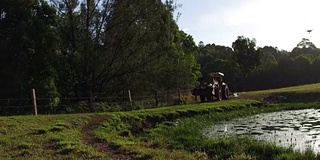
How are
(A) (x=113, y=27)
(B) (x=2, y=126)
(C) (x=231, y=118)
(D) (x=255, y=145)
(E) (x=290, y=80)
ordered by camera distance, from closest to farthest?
(D) (x=255, y=145) → (B) (x=2, y=126) → (C) (x=231, y=118) → (A) (x=113, y=27) → (E) (x=290, y=80)

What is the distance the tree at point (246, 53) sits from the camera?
2653 inches

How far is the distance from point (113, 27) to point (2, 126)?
760 inches

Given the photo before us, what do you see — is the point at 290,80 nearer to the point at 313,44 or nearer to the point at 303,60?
the point at 303,60

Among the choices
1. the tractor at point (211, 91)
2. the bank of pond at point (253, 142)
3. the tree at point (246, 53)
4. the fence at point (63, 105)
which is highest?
the tree at point (246, 53)

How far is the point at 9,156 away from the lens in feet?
31.7

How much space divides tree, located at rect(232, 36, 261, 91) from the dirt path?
5316 centimetres

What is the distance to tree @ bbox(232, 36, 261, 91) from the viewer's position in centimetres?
6738

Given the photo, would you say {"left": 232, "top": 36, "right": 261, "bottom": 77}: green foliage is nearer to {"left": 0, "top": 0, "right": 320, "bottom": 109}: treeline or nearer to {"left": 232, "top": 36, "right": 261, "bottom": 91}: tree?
{"left": 232, "top": 36, "right": 261, "bottom": 91}: tree

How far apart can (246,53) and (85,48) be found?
140ft

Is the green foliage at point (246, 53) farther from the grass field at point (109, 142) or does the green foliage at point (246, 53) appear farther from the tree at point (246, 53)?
the grass field at point (109, 142)

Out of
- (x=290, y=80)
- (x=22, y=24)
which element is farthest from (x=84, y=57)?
(x=290, y=80)

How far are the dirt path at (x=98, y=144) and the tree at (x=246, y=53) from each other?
53159mm

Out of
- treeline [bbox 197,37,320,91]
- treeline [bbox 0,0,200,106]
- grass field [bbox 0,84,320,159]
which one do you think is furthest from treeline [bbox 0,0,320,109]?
treeline [bbox 197,37,320,91]

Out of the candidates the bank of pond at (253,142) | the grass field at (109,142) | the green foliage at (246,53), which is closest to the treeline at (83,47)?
the grass field at (109,142)
